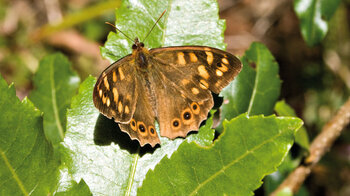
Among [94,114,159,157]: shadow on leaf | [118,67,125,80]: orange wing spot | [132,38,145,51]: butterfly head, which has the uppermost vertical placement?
[132,38,145,51]: butterfly head

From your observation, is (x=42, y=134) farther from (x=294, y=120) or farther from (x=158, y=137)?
(x=294, y=120)

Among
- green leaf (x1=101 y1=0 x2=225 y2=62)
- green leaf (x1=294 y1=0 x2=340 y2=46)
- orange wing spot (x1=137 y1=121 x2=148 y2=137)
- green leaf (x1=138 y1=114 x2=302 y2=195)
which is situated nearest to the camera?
green leaf (x1=138 y1=114 x2=302 y2=195)

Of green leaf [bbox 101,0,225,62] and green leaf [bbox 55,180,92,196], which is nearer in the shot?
green leaf [bbox 55,180,92,196]

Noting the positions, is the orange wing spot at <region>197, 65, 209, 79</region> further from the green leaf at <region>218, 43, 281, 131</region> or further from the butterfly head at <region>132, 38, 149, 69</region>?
the butterfly head at <region>132, 38, 149, 69</region>

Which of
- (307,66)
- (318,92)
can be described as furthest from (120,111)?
(307,66)

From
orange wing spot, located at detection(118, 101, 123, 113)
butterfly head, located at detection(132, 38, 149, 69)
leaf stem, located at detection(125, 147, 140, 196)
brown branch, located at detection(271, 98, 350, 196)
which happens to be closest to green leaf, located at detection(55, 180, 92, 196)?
leaf stem, located at detection(125, 147, 140, 196)

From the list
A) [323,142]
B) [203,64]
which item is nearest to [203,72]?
[203,64]

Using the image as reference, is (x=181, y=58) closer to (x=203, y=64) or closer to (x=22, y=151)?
(x=203, y=64)
